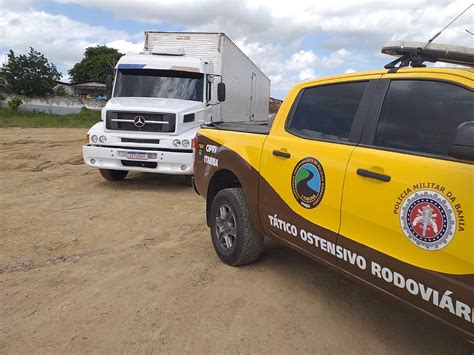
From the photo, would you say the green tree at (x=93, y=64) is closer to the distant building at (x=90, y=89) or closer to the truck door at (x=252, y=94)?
the distant building at (x=90, y=89)

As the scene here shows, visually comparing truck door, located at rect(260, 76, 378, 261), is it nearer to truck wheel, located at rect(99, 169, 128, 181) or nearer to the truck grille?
the truck grille

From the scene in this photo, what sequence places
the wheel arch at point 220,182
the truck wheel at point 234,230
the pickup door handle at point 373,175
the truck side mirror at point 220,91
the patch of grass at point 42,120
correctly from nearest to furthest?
the pickup door handle at point 373,175, the truck wheel at point 234,230, the wheel arch at point 220,182, the truck side mirror at point 220,91, the patch of grass at point 42,120

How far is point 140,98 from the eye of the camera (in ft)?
29.0

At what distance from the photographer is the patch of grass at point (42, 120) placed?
2267 centimetres

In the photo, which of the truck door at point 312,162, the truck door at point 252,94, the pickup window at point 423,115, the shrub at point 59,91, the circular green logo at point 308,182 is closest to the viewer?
the pickup window at point 423,115

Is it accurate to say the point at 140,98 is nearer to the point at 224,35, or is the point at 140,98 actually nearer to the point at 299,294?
the point at 224,35

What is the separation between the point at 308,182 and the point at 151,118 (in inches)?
213

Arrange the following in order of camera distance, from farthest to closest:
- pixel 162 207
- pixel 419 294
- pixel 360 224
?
pixel 162 207 → pixel 360 224 → pixel 419 294

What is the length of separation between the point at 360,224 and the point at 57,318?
2.31m

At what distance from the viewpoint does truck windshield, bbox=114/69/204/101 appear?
8906 millimetres

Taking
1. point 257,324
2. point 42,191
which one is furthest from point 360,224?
point 42,191

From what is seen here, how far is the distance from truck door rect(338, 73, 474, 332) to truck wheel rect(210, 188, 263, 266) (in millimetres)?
1356

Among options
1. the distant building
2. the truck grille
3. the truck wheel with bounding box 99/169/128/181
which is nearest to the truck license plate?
the truck grille

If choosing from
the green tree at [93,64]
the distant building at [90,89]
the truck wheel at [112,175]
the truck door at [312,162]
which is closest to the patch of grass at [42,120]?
the truck wheel at [112,175]
